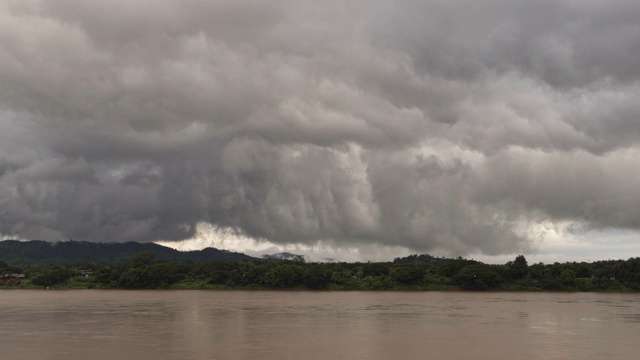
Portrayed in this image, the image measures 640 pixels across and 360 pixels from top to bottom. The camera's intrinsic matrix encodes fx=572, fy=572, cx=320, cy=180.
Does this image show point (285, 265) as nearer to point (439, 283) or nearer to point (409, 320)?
point (439, 283)

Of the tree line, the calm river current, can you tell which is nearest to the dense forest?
the tree line

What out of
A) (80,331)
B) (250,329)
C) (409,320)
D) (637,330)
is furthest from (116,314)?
(637,330)

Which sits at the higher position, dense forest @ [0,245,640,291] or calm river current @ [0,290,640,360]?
dense forest @ [0,245,640,291]

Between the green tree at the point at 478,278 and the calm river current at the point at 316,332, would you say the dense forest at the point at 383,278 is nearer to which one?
the green tree at the point at 478,278

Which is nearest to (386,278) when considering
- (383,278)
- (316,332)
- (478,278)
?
(383,278)

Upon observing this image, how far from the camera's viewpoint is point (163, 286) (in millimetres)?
118500

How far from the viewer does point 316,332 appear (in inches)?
1756

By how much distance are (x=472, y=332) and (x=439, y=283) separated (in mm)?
69032

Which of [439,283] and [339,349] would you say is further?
[439,283]

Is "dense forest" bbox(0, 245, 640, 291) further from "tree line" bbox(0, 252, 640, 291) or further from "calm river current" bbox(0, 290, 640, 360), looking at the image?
"calm river current" bbox(0, 290, 640, 360)

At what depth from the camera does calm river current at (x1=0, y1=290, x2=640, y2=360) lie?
35.0 m

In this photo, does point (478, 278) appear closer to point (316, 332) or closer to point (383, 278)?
point (383, 278)

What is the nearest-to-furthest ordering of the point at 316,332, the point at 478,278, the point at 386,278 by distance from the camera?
the point at 316,332 → the point at 478,278 → the point at 386,278

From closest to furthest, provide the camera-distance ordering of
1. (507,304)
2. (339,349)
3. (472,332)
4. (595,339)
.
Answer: (339,349) < (595,339) < (472,332) < (507,304)
